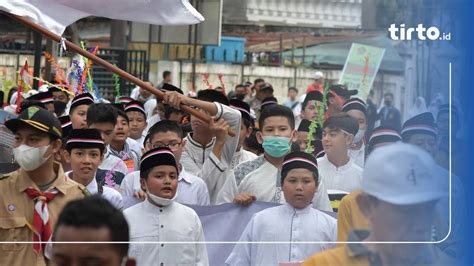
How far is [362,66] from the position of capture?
5.36 metres

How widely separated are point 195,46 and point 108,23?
1.45 ft

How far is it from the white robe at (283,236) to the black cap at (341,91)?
0.53 m

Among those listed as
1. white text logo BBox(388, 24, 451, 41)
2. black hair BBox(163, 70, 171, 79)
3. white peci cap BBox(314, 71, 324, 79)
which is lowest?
white peci cap BBox(314, 71, 324, 79)

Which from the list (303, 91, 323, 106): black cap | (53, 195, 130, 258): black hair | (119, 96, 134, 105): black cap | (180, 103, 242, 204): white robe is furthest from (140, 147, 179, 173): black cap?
(119, 96, 134, 105): black cap

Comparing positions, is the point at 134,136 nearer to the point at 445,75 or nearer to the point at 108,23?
the point at 108,23

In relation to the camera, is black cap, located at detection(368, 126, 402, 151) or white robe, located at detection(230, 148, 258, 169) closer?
black cap, located at detection(368, 126, 402, 151)

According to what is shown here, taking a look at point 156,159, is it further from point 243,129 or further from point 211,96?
point 243,129

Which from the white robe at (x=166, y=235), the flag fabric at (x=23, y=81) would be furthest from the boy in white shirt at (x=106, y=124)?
the flag fabric at (x=23, y=81)

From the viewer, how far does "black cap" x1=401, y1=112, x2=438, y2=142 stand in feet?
17.4

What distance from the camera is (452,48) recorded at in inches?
213

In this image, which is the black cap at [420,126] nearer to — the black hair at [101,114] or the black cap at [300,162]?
the black cap at [300,162]

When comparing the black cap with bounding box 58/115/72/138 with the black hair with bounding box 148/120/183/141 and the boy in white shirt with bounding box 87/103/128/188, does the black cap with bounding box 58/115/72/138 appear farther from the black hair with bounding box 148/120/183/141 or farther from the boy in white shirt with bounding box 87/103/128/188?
the black hair with bounding box 148/120/183/141

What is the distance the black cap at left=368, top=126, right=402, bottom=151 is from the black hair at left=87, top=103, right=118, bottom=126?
9.21ft

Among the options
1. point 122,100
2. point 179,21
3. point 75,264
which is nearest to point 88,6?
point 179,21
